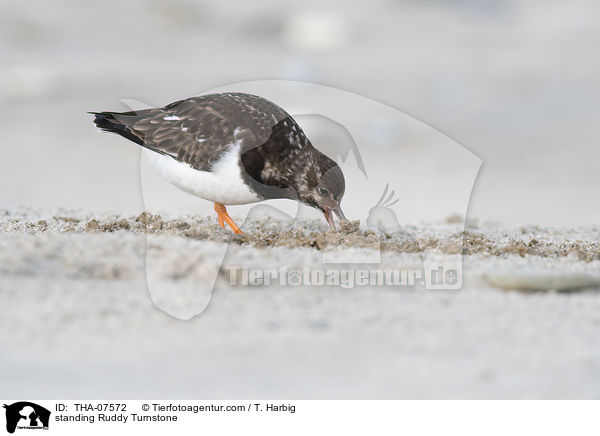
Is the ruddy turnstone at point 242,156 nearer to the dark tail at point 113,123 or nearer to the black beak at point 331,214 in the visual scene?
the black beak at point 331,214

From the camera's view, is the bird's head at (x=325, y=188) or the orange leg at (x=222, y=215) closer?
the bird's head at (x=325, y=188)

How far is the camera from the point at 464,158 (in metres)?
6.50

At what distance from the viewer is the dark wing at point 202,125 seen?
19.7ft

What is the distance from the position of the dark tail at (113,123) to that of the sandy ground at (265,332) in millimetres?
1486

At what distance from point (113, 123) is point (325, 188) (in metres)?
2.34

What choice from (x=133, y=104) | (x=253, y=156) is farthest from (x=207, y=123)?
(x=133, y=104)

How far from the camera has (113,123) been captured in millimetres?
6680
